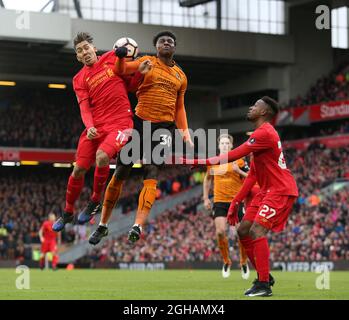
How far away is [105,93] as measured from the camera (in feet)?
44.4

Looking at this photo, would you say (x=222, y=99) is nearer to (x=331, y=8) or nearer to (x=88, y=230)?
(x=331, y=8)

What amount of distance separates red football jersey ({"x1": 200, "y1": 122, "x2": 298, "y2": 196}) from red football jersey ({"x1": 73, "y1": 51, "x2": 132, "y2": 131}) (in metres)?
2.14

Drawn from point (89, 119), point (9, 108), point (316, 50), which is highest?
point (316, 50)

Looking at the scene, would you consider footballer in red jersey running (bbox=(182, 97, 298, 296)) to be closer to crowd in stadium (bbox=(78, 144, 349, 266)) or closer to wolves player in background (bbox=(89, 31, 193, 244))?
wolves player in background (bbox=(89, 31, 193, 244))

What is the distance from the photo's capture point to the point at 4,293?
13.7m

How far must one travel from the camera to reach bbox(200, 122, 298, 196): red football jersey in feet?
42.5

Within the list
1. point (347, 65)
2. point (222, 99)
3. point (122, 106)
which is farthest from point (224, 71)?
point (122, 106)

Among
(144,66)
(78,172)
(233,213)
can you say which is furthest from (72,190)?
(233,213)

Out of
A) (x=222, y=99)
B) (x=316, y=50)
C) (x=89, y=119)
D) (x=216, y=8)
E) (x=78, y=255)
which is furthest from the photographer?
(x=222, y=99)

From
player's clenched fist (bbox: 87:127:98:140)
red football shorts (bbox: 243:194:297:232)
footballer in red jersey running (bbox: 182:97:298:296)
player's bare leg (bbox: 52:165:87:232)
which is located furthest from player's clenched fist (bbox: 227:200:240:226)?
player's clenched fist (bbox: 87:127:98:140)

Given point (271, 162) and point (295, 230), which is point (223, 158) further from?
point (295, 230)

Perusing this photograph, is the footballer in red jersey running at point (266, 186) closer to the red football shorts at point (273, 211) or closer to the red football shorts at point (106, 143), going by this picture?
the red football shorts at point (273, 211)

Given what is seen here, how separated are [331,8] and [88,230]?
2117cm

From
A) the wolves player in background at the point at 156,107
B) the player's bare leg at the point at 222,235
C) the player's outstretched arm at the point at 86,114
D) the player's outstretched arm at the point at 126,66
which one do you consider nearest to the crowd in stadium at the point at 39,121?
the player's bare leg at the point at 222,235
